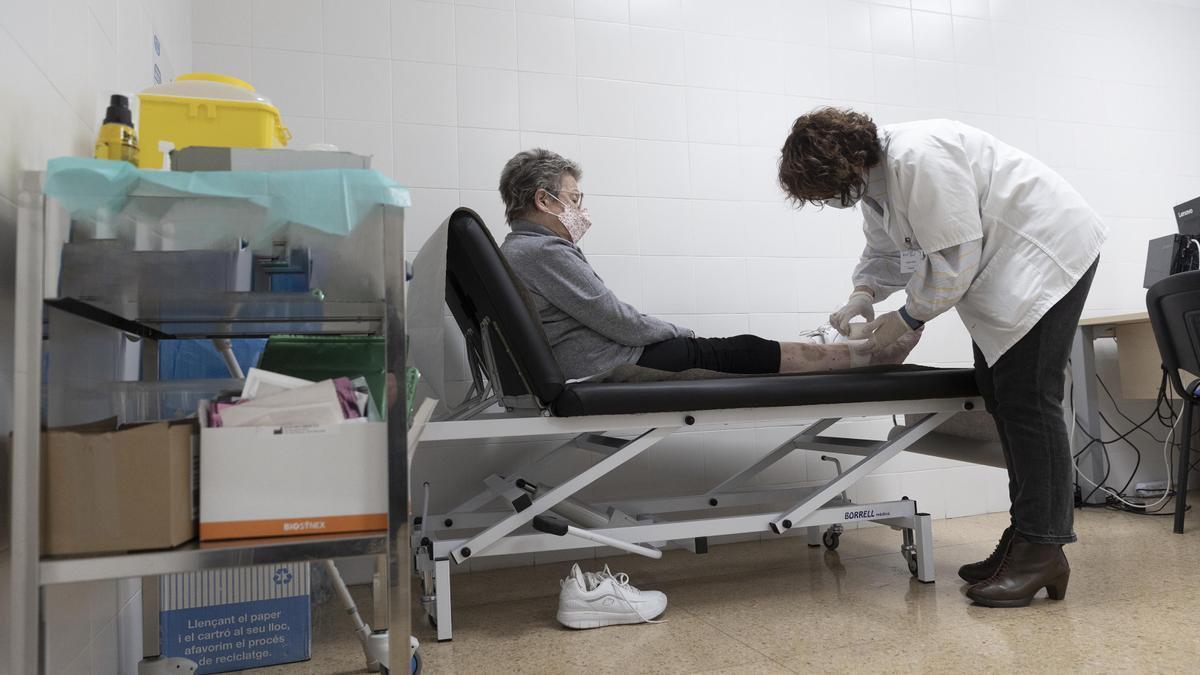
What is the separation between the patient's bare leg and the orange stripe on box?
1.53 m

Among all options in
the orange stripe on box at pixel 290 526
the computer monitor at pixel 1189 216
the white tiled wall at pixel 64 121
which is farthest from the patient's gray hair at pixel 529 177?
the computer monitor at pixel 1189 216

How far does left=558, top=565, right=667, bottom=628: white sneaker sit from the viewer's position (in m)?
1.89

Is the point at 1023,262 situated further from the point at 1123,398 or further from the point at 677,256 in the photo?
the point at 1123,398

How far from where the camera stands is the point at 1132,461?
11.6ft

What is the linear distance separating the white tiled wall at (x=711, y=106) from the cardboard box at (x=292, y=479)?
5.31ft

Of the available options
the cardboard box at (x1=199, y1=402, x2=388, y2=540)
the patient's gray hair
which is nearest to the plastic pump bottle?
the cardboard box at (x1=199, y1=402, x2=388, y2=540)

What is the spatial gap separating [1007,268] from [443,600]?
1.60 metres

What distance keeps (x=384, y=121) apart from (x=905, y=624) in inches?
86.2

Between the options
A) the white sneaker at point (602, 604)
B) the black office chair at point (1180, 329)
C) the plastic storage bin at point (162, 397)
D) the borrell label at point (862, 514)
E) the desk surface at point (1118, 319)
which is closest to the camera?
the plastic storage bin at point (162, 397)

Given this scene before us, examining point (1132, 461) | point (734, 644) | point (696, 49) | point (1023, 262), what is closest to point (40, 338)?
point (734, 644)

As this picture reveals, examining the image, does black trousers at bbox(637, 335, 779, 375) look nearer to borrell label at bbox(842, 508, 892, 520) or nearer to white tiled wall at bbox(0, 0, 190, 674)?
borrell label at bbox(842, 508, 892, 520)

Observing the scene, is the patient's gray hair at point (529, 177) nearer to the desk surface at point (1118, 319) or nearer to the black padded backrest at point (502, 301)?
the black padded backrest at point (502, 301)

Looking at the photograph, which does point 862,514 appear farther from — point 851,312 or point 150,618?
point 150,618

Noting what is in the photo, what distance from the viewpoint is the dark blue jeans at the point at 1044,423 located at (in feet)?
6.35
